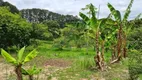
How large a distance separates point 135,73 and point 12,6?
32061mm

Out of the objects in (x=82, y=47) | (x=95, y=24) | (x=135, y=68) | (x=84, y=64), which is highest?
(x=95, y=24)

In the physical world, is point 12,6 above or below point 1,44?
above

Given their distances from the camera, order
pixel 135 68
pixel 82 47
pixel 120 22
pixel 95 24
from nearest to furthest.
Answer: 1. pixel 135 68
2. pixel 95 24
3. pixel 120 22
4. pixel 82 47

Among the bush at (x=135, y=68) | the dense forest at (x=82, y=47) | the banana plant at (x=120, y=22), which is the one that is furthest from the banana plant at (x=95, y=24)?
the bush at (x=135, y=68)

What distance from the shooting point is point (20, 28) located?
23.5 meters

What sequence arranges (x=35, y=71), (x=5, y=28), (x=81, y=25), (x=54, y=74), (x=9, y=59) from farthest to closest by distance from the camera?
(x=5, y=28)
(x=81, y=25)
(x=54, y=74)
(x=35, y=71)
(x=9, y=59)

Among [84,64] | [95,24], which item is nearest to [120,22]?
[95,24]

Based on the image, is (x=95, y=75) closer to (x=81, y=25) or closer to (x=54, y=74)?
(x=54, y=74)

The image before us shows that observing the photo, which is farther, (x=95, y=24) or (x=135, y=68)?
(x=95, y=24)

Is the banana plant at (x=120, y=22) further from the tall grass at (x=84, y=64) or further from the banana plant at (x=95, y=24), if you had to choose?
the tall grass at (x=84, y=64)

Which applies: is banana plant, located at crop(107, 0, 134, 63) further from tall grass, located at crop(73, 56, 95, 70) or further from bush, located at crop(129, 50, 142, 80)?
bush, located at crop(129, 50, 142, 80)

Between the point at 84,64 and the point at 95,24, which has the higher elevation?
the point at 95,24

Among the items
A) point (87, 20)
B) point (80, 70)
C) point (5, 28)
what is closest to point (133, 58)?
point (80, 70)

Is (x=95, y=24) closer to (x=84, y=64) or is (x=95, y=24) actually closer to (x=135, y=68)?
(x=84, y=64)
